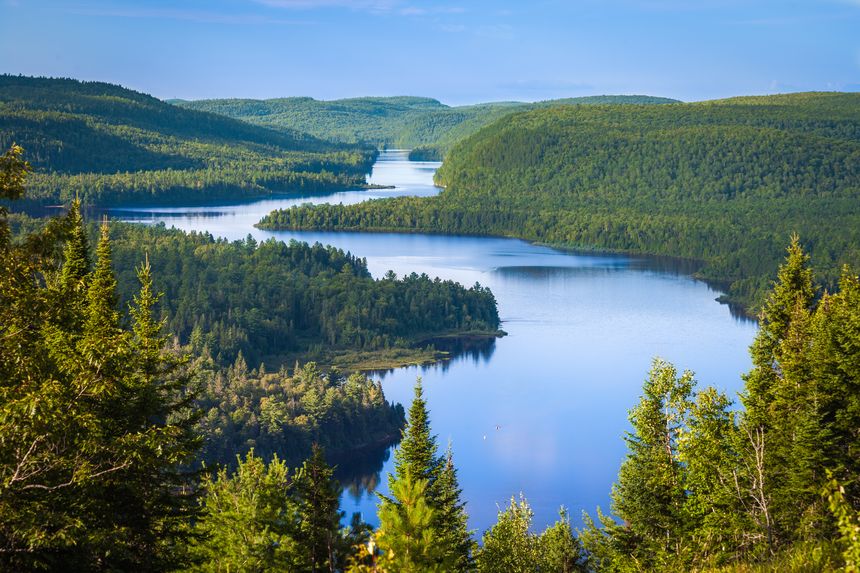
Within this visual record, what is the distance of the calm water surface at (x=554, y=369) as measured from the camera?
6003cm

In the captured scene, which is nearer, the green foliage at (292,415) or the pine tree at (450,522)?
the pine tree at (450,522)

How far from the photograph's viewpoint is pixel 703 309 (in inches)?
4417

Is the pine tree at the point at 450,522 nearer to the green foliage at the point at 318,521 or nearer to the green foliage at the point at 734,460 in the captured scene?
the green foliage at the point at 318,521

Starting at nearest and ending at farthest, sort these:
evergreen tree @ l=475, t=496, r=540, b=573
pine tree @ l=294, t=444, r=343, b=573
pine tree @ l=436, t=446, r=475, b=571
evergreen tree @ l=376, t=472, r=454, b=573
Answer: evergreen tree @ l=376, t=472, r=454, b=573 → pine tree @ l=294, t=444, r=343, b=573 → pine tree @ l=436, t=446, r=475, b=571 → evergreen tree @ l=475, t=496, r=540, b=573

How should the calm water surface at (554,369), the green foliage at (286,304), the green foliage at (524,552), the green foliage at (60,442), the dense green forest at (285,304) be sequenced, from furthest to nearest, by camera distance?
the green foliage at (286,304) → the dense green forest at (285,304) → the calm water surface at (554,369) → the green foliage at (524,552) → the green foliage at (60,442)

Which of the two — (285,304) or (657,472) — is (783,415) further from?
(285,304)

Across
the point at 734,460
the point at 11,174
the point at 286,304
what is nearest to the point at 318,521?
the point at 734,460

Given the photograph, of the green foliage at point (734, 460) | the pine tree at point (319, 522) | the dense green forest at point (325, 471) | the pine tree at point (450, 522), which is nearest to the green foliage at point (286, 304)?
the dense green forest at point (325, 471)

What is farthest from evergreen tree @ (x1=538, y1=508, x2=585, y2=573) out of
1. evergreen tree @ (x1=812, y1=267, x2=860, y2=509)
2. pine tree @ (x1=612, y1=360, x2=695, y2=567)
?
evergreen tree @ (x1=812, y1=267, x2=860, y2=509)

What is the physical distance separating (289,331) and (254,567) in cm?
7228

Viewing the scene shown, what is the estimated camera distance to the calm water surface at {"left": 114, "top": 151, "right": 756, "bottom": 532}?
6003 cm

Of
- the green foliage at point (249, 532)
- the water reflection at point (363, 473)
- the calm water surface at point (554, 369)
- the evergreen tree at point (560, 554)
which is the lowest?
the water reflection at point (363, 473)

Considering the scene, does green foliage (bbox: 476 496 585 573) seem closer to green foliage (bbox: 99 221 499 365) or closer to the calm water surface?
the calm water surface

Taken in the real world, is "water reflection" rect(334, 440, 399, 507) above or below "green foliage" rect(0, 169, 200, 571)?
below
